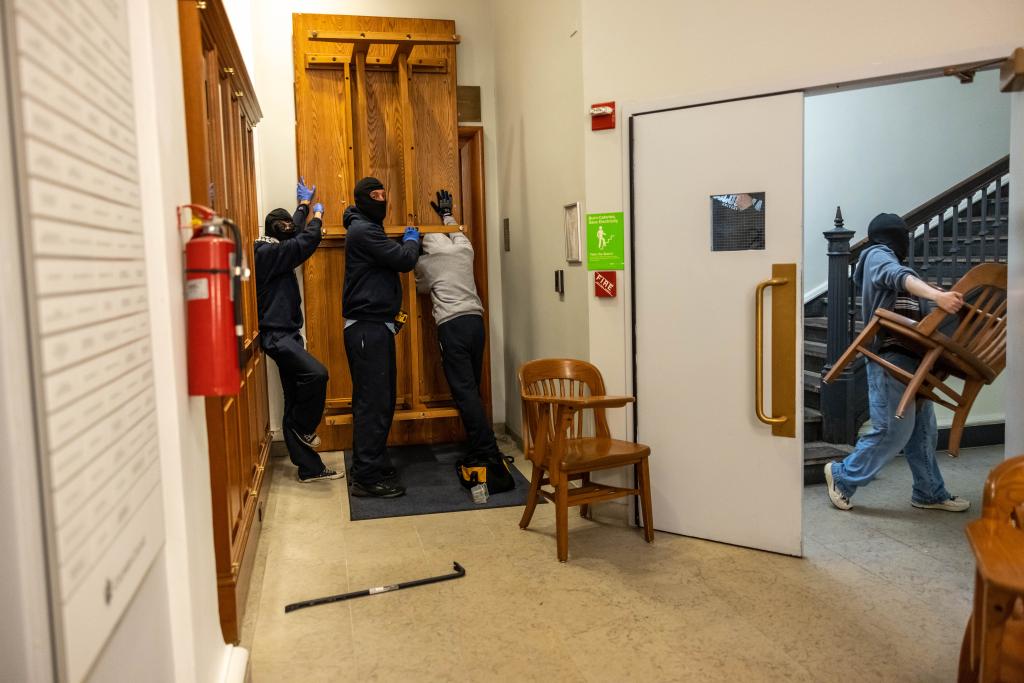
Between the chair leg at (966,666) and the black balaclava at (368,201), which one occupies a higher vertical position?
the black balaclava at (368,201)

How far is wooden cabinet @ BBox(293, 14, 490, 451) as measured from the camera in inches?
204

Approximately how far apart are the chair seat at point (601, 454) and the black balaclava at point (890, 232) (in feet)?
5.63

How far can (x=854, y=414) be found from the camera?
5238 millimetres

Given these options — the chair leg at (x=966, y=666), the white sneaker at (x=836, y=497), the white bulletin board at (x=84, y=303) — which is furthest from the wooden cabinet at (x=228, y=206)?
the white sneaker at (x=836, y=497)

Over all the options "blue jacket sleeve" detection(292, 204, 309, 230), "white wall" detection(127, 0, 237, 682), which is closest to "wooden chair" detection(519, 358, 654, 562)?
"white wall" detection(127, 0, 237, 682)

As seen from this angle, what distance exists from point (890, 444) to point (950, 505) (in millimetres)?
518

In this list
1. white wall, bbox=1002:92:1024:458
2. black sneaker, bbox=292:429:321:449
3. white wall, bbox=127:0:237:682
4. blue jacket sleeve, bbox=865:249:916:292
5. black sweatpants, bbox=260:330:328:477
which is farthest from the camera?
black sneaker, bbox=292:429:321:449

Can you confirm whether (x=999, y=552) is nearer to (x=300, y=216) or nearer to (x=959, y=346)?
(x=959, y=346)

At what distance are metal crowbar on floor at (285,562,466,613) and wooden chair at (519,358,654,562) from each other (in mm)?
458

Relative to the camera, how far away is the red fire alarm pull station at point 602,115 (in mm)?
3719

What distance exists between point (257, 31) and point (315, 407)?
2.48m

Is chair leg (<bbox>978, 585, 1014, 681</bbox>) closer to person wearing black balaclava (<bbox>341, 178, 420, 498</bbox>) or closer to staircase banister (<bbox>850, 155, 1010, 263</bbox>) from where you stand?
person wearing black balaclava (<bbox>341, 178, 420, 498</bbox>)

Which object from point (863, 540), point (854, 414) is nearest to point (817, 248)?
point (854, 414)

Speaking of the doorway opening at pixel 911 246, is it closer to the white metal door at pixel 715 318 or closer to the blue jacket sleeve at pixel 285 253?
the white metal door at pixel 715 318
